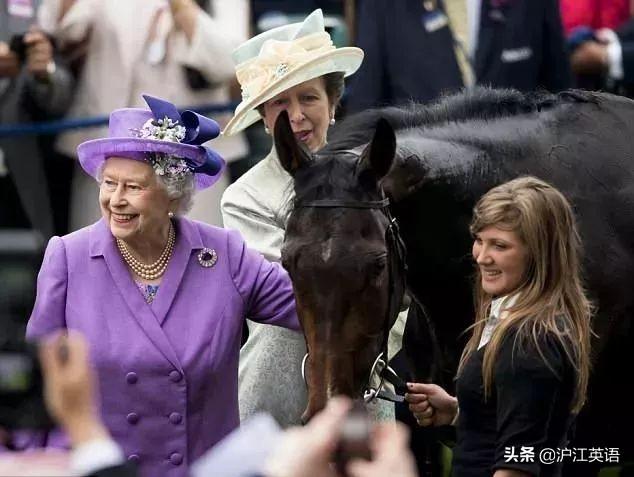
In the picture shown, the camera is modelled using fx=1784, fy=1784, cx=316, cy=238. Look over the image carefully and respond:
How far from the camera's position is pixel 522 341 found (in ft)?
15.4

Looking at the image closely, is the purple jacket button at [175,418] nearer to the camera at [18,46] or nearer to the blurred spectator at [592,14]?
the camera at [18,46]

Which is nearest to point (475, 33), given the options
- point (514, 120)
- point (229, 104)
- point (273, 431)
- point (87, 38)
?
point (229, 104)

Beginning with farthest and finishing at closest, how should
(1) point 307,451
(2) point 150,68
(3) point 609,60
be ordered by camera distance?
(3) point 609,60 → (2) point 150,68 → (1) point 307,451

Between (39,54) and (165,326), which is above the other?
(39,54)

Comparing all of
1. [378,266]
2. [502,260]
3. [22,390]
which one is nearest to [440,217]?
[378,266]

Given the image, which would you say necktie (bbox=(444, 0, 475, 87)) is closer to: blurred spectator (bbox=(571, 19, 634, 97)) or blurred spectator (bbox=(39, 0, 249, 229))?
blurred spectator (bbox=(571, 19, 634, 97))

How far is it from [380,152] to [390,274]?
0.35 m

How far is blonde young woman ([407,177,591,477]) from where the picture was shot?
4613 millimetres

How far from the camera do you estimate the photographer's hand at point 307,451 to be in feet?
9.22

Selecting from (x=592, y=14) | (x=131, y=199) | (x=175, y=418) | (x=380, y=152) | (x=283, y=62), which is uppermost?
(x=592, y=14)

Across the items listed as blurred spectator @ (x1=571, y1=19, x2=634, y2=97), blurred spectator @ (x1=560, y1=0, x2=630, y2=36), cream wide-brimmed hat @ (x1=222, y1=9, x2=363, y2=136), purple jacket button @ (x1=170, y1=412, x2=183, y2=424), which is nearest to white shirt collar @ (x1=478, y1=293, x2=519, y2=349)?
purple jacket button @ (x1=170, y1=412, x2=183, y2=424)

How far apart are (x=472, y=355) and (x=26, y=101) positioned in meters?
3.64

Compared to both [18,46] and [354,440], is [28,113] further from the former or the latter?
[354,440]

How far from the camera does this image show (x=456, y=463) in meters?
4.89
